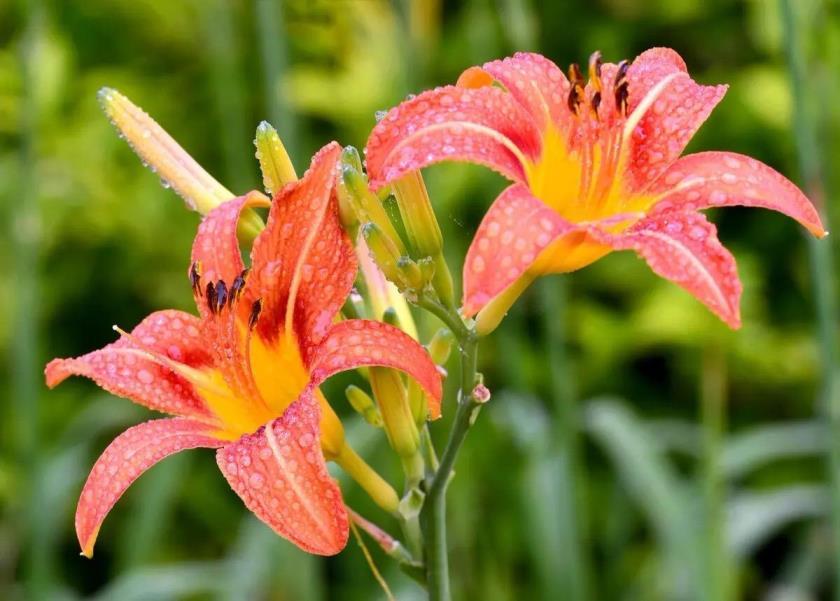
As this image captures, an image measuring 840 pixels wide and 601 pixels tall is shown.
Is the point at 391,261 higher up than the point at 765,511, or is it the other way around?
the point at 391,261

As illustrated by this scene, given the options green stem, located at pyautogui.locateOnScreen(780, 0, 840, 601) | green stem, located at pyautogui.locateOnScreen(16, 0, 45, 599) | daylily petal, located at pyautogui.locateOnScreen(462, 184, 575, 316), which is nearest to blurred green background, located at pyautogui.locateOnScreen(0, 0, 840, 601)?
green stem, located at pyautogui.locateOnScreen(16, 0, 45, 599)

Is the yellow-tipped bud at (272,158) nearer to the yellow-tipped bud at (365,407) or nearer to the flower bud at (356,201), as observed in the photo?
the flower bud at (356,201)

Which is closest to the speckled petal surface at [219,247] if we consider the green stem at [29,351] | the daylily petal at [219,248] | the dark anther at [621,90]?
the daylily petal at [219,248]

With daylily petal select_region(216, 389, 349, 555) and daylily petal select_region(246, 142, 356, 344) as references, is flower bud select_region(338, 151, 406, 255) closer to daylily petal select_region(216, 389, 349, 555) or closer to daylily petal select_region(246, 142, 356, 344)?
daylily petal select_region(246, 142, 356, 344)

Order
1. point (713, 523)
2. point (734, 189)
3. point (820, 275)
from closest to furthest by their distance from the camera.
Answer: point (734, 189), point (820, 275), point (713, 523)

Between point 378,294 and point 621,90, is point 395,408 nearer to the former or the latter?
point 378,294

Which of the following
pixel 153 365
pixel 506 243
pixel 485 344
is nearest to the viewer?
pixel 506 243

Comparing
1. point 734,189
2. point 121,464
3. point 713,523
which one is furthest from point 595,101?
point 713,523

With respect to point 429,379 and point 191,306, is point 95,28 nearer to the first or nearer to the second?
point 191,306
